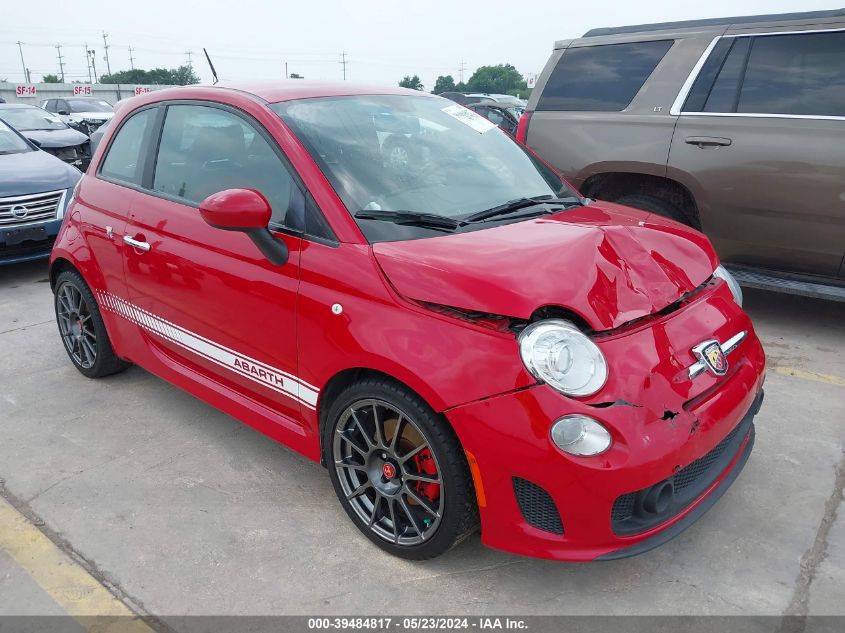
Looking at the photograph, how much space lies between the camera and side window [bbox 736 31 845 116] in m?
4.25

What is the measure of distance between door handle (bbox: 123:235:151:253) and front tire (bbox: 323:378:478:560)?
139 centimetres

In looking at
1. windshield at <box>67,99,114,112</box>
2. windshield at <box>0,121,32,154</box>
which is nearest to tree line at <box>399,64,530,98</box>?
windshield at <box>67,99,114,112</box>

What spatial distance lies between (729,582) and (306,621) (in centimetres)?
145

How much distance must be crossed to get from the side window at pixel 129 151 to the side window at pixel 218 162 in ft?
0.62

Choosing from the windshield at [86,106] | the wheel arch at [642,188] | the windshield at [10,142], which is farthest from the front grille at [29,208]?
the windshield at [86,106]

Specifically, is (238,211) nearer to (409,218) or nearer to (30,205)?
(409,218)

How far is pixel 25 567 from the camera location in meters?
2.56

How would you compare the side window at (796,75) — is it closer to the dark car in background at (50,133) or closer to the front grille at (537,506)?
the front grille at (537,506)

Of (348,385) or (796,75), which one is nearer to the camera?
(348,385)

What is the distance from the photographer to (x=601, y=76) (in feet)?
17.0

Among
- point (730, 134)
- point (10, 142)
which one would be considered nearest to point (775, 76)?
point (730, 134)

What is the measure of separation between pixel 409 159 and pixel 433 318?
97cm

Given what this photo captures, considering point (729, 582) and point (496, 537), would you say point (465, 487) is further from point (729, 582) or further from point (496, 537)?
point (729, 582)

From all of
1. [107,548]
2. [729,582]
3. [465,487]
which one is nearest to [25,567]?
[107,548]
